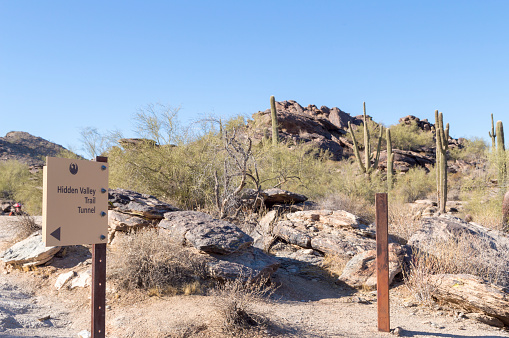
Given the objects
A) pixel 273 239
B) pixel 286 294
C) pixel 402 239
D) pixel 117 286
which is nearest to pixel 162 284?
pixel 117 286

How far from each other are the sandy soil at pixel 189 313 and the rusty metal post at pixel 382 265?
0.22 m

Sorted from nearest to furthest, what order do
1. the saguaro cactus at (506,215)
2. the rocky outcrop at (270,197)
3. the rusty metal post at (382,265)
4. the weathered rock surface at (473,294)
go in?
the rusty metal post at (382,265)
the weathered rock surface at (473,294)
the saguaro cactus at (506,215)
the rocky outcrop at (270,197)

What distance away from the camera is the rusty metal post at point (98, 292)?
13.7 feet

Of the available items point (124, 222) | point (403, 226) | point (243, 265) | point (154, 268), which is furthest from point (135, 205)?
point (403, 226)

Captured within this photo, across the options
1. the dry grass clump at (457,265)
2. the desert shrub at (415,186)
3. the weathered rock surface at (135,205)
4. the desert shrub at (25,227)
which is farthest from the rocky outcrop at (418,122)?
the desert shrub at (25,227)

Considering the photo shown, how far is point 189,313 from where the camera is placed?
18.8 feet

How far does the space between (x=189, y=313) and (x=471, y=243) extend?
5979 mm

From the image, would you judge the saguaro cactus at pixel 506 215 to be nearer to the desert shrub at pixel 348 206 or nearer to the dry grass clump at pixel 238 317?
the desert shrub at pixel 348 206

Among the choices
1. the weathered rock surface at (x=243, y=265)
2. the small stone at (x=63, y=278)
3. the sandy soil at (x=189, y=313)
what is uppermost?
the weathered rock surface at (x=243, y=265)

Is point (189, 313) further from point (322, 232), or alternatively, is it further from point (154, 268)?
point (322, 232)

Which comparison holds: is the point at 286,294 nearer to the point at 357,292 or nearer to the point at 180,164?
the point at 357,292

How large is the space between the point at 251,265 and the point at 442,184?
586 inches

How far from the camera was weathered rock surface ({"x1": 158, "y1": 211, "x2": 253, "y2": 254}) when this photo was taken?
7555 mm

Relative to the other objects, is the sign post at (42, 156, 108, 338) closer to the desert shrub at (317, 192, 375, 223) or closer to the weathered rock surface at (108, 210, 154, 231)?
the weathered rock surface at (108, 210, 154, 231)
